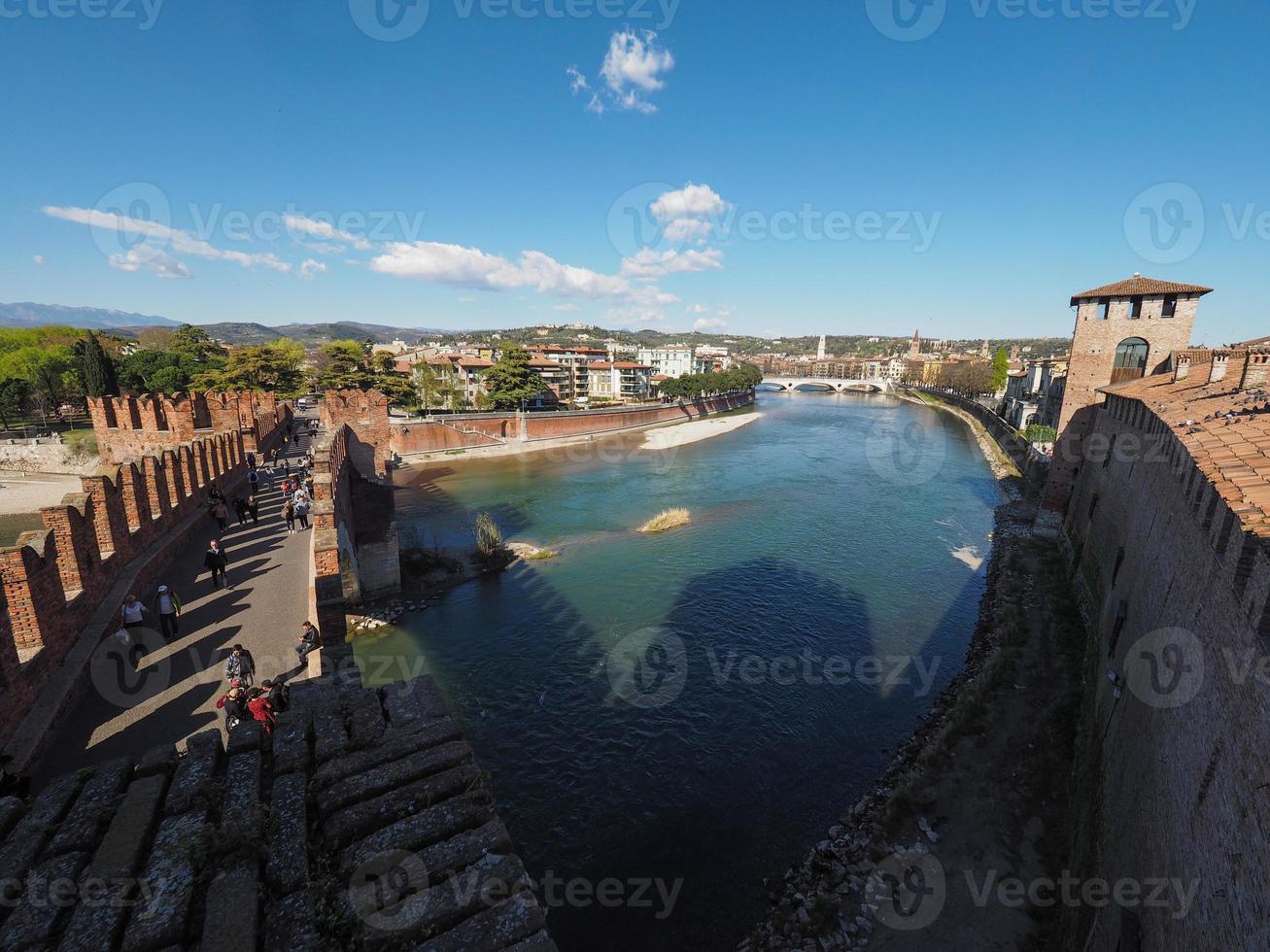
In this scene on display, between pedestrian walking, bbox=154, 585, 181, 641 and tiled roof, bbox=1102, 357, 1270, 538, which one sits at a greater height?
tiled roof, bbox=1102, 357, 1270, 538

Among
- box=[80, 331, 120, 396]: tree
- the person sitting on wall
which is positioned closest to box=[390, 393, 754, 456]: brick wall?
box=[80, 331, 120, 396]: tree

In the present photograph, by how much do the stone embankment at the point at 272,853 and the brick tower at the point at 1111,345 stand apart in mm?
29869

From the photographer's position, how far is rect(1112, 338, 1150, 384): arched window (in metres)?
24.9

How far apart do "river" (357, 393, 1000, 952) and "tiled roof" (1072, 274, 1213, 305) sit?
1235 cm

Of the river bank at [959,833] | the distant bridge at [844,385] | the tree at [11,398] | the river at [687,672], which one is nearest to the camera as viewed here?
the river bank at [959,833]

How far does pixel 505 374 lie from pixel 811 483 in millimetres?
33604

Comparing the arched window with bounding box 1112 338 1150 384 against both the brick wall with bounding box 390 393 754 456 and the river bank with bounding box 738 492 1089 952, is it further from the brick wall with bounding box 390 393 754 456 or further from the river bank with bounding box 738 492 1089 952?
the brick wall with bounding box 390 393 754 456

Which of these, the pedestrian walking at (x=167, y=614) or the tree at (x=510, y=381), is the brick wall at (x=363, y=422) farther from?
the tree at (x=510, y=381)

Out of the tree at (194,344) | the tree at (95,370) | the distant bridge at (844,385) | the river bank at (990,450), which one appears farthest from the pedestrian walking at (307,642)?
the distant bridge at (844,385)

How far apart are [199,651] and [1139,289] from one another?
117 feet

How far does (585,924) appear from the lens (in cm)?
941

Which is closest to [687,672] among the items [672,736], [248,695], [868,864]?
[672,736]

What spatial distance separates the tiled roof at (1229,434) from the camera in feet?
20.6

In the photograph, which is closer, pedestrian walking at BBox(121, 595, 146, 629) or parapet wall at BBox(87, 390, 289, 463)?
pedestrian walking at BBox(121, 595, 146, 629)
